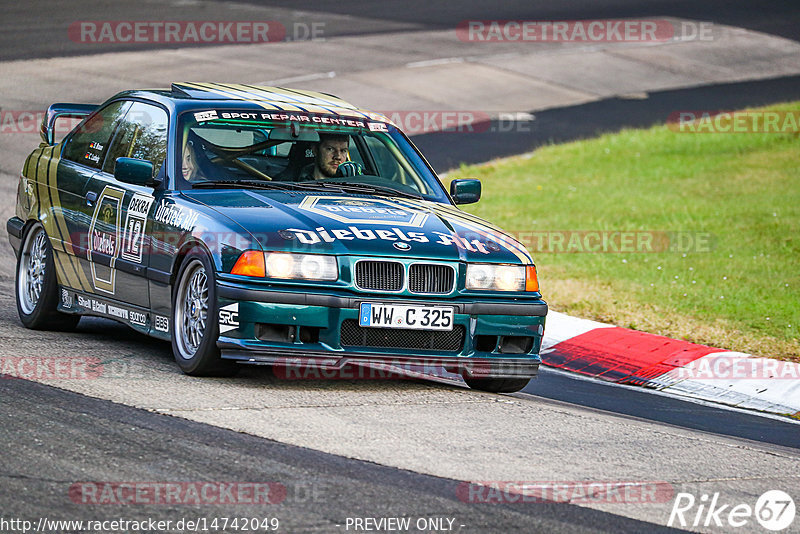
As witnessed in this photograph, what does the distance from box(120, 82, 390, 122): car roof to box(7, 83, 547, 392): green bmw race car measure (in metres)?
0.02

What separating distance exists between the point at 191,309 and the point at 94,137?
2.13m

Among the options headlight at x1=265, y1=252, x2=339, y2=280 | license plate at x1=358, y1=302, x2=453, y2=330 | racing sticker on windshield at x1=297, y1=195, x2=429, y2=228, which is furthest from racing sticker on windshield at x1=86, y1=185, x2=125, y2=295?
license plate at x1=358, y1=302, x2=453, y2=330

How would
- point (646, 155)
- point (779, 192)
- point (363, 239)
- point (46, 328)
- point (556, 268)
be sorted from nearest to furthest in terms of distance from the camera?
point (363, 239)
point (46, 328)
point (556, 268)
point (779, 192)
point (646, 155)

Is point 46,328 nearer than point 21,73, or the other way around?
point 46,328

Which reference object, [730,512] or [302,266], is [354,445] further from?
[730,512]

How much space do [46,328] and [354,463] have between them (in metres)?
3.83

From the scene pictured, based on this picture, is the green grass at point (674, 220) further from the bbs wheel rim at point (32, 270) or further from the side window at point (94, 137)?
the bbs wheel rim at point (32, 270)

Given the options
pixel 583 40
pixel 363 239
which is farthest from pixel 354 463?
pixel 583 40

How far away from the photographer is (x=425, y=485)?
531cm

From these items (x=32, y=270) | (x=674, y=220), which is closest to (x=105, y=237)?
(x=32, y=270)

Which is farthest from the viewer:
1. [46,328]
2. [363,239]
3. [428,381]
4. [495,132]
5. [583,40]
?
[583,40]

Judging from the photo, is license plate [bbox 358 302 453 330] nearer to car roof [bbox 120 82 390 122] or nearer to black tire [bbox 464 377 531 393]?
black tire [bbox 464 377 531 393]

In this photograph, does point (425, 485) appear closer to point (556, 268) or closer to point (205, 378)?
point (205, 378)

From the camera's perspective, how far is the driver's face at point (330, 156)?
26.5 ft
